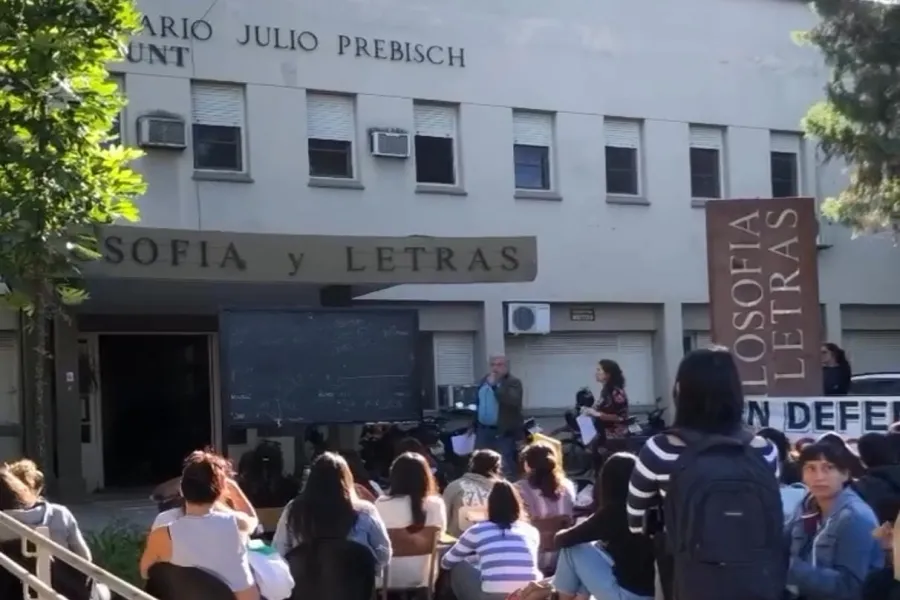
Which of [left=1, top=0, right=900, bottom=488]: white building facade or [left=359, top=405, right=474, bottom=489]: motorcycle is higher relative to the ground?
[left=1, top=0, right=900, bottom=488]: white building facade

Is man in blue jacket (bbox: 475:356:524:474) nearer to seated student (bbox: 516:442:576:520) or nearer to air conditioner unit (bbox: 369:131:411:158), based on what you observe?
air conditioner unit (bbox: 369:131:411:158)

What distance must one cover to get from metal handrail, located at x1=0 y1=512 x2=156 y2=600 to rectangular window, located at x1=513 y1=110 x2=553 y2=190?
1516 cm

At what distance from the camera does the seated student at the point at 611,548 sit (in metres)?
6.59

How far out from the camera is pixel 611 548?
670cm

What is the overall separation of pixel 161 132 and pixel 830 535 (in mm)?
14203

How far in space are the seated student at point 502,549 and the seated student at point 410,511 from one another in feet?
1.73

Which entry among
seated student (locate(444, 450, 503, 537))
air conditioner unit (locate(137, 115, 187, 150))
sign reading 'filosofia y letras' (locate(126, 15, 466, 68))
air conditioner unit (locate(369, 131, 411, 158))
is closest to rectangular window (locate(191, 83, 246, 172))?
air conditioner unit (locate(137, 115, 187, 150))

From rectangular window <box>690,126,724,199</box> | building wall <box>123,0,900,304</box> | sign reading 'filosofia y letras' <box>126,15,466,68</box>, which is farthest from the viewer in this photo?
rectangular window <box>690,126,724,199</box>

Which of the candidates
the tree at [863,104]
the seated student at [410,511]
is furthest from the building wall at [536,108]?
the seated student at [410,511]

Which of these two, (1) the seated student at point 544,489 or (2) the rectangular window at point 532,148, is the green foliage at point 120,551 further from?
(2) the rectangular window at point 532,148

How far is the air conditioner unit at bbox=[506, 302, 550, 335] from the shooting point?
21500mm

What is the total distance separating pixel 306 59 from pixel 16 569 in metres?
14.3

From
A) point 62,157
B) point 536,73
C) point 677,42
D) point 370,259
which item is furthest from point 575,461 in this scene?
point 62,157

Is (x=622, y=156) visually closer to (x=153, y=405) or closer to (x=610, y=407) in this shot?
(x=610, y=407)
